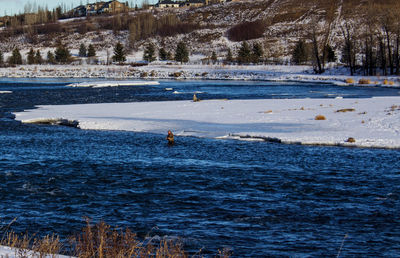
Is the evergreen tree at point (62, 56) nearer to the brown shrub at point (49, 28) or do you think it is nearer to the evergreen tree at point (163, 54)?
the evergreen tree at point (163, 54)

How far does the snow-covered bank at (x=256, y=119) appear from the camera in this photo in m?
23.3

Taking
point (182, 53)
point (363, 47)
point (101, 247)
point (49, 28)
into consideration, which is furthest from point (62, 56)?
point (101, 247)

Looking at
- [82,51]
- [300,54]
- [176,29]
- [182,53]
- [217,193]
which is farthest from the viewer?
[176,29]

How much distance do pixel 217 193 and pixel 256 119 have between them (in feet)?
47.5

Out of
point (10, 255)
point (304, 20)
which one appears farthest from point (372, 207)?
point (304, 20)

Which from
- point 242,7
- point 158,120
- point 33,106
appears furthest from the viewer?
point 242,7

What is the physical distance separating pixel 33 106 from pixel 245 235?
29701mm

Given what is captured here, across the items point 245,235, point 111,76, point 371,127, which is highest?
point 111,76

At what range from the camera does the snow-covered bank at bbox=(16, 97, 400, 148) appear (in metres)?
23.3

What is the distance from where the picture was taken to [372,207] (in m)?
13.0

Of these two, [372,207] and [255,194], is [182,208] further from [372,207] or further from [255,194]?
[372,207]

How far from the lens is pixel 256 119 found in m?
28.5

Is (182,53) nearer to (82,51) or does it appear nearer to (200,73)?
(200,73)

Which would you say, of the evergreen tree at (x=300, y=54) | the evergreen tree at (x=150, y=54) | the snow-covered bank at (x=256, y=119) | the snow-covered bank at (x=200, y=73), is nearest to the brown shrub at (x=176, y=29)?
the evergreen tree at (x=150, y=54)
